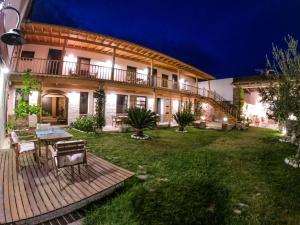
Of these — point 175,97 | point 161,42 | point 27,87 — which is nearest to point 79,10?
point 161,42

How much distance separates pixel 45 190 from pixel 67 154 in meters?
0.82

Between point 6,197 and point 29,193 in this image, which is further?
point 29,193

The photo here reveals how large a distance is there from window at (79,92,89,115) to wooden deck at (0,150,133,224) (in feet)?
30.2

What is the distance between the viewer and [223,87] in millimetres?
24344

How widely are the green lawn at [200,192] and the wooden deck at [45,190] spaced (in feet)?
0.93

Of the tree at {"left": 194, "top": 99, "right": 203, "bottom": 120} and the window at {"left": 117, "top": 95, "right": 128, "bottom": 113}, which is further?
the tree at {"left": 194, "top": 99, "right": 203, "bottom": 120}

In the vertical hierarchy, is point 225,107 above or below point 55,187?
above

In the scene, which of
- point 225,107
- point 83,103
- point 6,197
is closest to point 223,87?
point 225,107

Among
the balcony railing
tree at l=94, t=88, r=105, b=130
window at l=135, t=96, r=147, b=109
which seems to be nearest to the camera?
tree at l=94, t=88, r=105, b=130

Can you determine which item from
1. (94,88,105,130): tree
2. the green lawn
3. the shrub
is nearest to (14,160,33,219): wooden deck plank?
the green lawn

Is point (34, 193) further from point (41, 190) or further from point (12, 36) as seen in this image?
point (12, 36)

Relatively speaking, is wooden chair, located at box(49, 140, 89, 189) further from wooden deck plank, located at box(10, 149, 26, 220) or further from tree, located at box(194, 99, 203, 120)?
tree, located at box(194, 99, 203, 120)

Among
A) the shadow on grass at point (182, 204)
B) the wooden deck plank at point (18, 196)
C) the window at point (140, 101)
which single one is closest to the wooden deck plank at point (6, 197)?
the wooden deck plank at point (18, 196)

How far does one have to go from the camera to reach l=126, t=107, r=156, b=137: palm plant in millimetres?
11023
